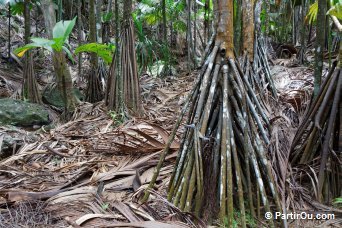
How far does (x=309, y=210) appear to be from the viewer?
262 cm

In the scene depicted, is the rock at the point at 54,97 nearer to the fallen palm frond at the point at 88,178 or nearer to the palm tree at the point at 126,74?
the palm tree at the point at 126,74

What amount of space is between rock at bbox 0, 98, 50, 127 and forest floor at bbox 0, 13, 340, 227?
8.9 inches

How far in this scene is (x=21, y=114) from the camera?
5.20 metres

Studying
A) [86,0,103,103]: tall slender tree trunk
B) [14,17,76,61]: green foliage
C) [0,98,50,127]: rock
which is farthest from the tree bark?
[86,0,103,103]: tall slender tree trunk

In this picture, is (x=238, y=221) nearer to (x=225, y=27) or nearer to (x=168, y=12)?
(x=225, y=27)

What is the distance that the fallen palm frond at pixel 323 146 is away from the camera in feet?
9.13

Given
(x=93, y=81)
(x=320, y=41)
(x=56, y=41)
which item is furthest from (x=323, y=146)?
(x=93, y=81)

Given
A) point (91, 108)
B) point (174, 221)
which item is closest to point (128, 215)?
point (174, 221)

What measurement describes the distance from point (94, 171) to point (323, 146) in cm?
177

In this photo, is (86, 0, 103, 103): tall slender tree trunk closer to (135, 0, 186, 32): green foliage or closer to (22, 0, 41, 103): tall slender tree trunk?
(22, 0, 41, 103): tall slender tree trunk

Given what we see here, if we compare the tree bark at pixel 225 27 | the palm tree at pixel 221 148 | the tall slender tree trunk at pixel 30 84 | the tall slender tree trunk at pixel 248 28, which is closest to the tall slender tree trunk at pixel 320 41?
the palm tree at pixel 221 148

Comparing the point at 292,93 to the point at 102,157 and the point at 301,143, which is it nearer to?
the point at 301,143

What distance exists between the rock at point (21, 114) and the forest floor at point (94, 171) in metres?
0.23

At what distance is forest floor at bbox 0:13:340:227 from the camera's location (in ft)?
7.72
